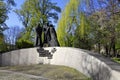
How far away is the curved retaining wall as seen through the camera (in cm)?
1056

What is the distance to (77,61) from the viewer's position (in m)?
14.3

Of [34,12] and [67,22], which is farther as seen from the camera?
[34,12]

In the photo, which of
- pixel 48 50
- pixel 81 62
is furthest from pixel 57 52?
pixel 81 62

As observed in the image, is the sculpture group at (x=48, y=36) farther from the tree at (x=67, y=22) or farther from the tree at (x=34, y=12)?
the tree at (x=34, y=12)

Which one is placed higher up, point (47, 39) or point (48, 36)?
point (48, 36)

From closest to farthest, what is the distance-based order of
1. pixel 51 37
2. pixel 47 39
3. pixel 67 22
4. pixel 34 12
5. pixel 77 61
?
1. pixel 77 61
2. pixel 51 37
3. pixel 47 39
4. pixel 67 22
5. pixel 34 12

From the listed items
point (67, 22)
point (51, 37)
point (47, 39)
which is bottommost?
point (47, 39)

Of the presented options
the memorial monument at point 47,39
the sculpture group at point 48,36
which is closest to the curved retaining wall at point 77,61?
the memorial monument at point 47,39

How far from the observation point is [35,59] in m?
19.3

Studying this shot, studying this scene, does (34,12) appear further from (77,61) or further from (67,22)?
(77,61)

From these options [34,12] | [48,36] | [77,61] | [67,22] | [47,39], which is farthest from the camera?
[34,12]

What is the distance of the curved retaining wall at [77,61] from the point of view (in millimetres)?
10562

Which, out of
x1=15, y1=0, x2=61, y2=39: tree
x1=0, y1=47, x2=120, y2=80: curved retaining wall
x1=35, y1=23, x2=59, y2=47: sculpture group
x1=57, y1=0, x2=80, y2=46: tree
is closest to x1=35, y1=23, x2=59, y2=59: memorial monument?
x1=35, y1=23, x2=59, y2=47: sculpture group

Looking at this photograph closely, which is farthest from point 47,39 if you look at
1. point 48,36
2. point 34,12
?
point 34,12
